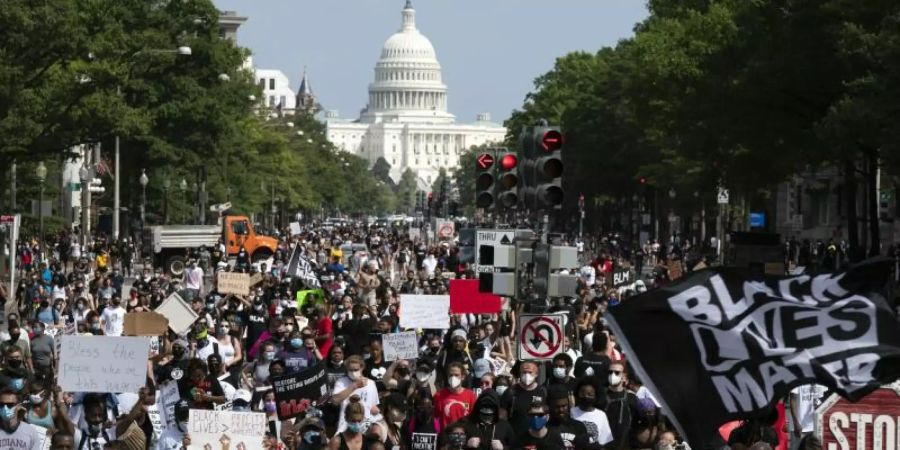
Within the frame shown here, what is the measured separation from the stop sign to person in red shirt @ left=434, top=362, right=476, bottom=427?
4.40m

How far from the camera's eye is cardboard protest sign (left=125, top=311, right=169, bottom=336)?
972 inches

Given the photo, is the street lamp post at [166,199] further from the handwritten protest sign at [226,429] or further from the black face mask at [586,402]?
the black face mask at [586,402]

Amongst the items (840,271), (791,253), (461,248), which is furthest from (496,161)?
(791,253)

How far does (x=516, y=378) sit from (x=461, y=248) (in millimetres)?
40537

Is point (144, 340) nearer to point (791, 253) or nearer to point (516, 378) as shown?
point (516, 378)

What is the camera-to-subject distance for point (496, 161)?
955 inches

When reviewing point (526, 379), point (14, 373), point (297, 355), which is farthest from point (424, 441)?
point (297, 355)

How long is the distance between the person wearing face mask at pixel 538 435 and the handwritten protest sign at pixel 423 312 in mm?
10720

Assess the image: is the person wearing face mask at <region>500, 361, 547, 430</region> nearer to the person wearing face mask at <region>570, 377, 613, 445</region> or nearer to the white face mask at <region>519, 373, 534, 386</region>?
the white face mask at <region>519, 373, 534, 386</region>

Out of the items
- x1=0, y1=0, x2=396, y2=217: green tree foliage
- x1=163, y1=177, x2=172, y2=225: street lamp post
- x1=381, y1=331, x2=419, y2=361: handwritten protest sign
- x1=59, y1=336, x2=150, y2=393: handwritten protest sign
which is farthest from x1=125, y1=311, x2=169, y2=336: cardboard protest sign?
x1=163, y1=177, x2=172, y2=225: street lamp post

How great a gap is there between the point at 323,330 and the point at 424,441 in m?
9.38

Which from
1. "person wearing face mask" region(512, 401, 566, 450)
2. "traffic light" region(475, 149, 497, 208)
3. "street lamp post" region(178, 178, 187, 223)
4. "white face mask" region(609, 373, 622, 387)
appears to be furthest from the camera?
"street lamp post" region(178, 178, 187, 223)

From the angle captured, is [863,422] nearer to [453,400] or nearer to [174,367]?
[453,400]

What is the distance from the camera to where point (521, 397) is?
17062 millimetres
